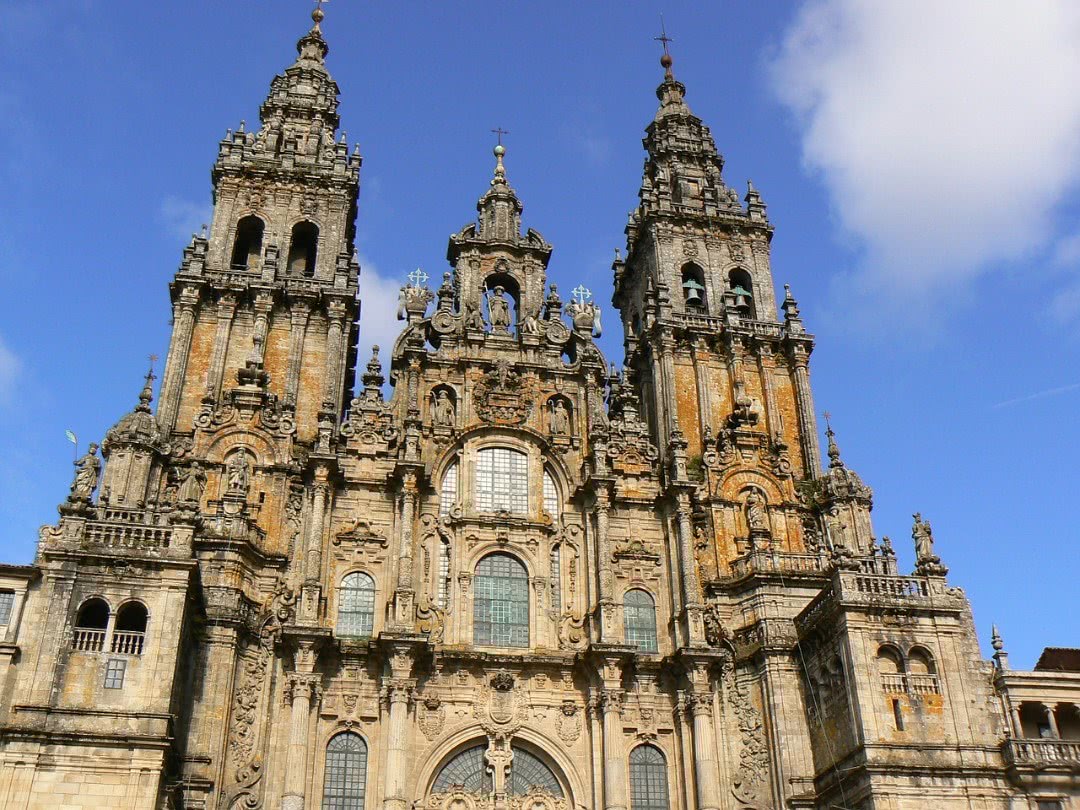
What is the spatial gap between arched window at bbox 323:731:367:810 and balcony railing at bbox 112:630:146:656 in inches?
264

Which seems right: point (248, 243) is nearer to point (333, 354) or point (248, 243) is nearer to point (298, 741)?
point (333, 354)

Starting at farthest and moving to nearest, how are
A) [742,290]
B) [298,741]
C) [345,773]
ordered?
[742,290]
[345,773]
[298,741]

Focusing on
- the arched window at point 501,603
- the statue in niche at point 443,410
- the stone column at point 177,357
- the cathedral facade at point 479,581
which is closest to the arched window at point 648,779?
the cathedral facade at point 479,581

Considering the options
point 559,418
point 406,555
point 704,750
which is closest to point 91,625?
point 406,555

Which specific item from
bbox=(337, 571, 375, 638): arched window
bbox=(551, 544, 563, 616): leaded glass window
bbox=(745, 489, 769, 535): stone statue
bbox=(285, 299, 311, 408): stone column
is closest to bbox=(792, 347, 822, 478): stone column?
bbox=(745, 489, 769, 535): stone statue

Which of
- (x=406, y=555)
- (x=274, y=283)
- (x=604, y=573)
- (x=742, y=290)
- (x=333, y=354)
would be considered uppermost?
(x=742, y=290)

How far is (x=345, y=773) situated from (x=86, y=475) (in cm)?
1051

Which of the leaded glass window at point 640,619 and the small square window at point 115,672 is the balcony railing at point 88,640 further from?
the leaded glass window at point 640,619

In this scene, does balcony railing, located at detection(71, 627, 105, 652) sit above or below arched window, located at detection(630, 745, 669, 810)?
above

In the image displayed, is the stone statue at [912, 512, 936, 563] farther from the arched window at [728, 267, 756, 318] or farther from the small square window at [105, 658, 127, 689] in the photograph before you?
the small square window at [105, 658, 127, 689]

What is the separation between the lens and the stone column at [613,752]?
30.0 m

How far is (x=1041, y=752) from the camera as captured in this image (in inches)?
1102

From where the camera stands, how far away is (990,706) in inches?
1135

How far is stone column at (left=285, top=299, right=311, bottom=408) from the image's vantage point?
35.5 metres
